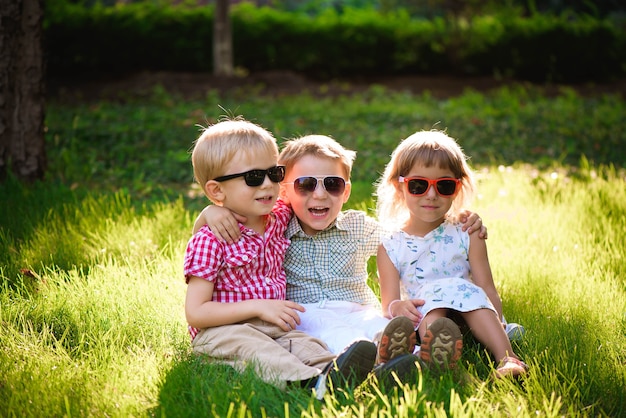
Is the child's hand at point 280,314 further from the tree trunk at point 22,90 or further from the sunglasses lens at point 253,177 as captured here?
the tree trunk at point 22,90

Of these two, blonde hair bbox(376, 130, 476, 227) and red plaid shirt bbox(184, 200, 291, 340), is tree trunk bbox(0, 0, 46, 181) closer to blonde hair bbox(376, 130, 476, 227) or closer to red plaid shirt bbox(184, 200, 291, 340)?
red plaid shirt bbox(184, 200, 291, 340)

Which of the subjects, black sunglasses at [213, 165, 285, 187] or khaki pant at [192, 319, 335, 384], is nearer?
khaki pant at [192, 319, 335, 384]

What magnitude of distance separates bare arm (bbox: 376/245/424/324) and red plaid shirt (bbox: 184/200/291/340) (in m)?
0.45

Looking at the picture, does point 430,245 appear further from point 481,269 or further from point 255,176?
point 255,176

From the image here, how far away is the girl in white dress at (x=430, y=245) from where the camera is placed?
2.91 metres

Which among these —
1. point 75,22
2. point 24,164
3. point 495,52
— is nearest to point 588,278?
point 24,164

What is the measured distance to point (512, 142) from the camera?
8219 millimetres

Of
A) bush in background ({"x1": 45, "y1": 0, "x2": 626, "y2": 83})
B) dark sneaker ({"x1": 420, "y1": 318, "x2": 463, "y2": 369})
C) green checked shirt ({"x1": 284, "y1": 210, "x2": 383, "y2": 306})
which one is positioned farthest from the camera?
bush in background ({"x1": 45, "y1": 0, "x2": 626, "y2": 83})

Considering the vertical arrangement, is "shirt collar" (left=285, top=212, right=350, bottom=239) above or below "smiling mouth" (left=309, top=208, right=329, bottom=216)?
below

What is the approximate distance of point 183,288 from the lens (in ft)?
11.6

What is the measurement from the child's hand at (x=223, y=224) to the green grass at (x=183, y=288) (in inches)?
20.4

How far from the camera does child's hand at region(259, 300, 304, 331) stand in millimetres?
2756

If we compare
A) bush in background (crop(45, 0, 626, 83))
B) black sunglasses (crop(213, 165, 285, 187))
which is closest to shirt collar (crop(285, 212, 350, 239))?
black sunglasses (crop(213, 165, 285, 187))

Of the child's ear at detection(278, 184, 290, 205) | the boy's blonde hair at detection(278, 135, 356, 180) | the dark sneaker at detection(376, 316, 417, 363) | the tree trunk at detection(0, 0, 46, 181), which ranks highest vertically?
the tree trunk at detection(0, 0, 46, 181)
